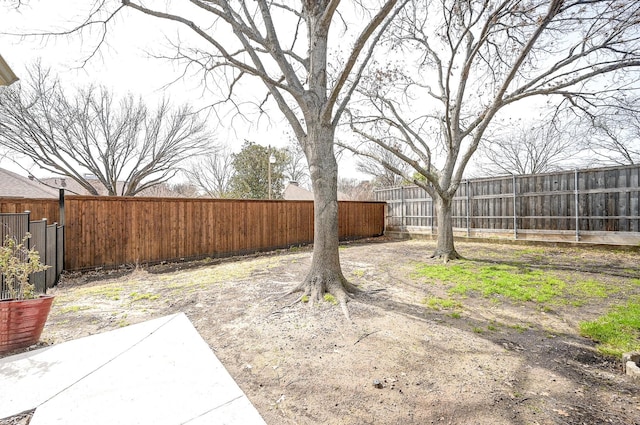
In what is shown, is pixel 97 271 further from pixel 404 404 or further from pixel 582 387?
pixel 582 387

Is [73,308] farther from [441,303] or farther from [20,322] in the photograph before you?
[441,303]

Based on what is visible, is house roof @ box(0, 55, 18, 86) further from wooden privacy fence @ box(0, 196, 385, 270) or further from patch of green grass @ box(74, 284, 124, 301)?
patch of green grass @ box(74, 284, 124, 301)

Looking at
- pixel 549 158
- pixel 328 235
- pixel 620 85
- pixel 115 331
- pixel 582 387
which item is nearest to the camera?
pixel 582 387

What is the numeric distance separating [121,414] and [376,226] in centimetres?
1206

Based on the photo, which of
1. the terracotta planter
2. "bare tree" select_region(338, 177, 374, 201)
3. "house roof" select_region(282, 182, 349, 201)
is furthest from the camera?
"bare tree" select_region(338, 177, 374, 201)

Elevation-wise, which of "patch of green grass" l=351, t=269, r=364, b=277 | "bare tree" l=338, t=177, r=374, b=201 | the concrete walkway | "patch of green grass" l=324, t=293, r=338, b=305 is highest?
"bare tree" l=338, t=177, r=374, b=201

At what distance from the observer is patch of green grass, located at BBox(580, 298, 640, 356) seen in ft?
8.73

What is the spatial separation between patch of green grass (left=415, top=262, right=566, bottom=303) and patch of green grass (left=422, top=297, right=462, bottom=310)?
46 cm

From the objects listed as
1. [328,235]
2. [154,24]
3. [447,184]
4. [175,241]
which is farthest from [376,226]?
[154,24]

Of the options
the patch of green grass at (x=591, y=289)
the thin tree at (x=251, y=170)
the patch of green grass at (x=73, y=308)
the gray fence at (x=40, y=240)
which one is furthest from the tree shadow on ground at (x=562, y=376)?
the thin tree at (x=251, y=170)

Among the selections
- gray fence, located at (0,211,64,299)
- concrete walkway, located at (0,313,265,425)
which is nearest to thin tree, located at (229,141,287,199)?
gray fence, located at (0,211,64,299)

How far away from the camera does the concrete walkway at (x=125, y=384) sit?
186 centimetres

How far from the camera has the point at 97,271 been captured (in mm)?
6281

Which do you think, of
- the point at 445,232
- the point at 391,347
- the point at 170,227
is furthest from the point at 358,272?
the point at 170,227
